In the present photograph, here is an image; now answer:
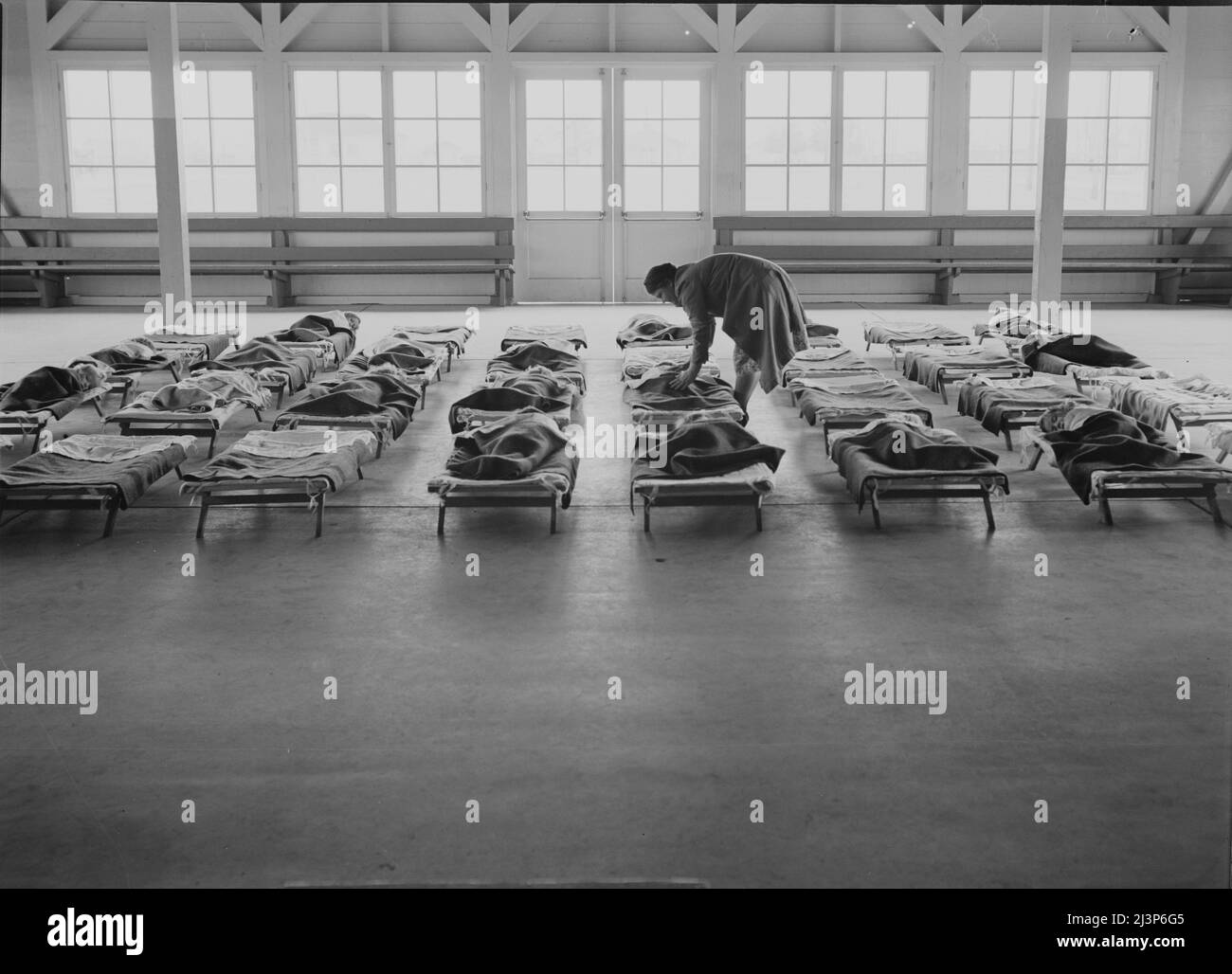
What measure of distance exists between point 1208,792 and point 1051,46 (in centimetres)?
991

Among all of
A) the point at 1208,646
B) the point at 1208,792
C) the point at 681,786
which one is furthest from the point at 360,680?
the point at 1208,646

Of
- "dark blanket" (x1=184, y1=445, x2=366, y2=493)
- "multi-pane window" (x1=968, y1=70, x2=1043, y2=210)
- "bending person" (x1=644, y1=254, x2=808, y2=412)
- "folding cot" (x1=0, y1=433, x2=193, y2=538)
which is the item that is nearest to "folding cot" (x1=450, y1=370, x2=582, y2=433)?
"bending person" (x1=644, y1=254, x2=808, y2=412)

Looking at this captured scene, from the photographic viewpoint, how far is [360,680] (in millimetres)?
4254

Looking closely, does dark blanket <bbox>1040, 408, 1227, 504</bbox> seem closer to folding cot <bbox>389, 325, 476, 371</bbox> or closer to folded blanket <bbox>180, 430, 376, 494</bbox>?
folded blanket <bbox>180, 430, 376, 494</bbox>

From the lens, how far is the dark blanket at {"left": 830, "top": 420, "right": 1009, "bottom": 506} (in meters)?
6.07

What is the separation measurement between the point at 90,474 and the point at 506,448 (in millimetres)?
1982

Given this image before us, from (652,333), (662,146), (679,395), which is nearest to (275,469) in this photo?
(679,395)

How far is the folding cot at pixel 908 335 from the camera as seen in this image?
11.3 m

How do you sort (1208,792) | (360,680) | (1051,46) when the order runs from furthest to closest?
(1051,46)
(360,680)
(1208,792)

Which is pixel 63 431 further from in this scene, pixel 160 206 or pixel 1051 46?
pixel 1051 46

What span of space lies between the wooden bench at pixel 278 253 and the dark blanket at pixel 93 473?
34.1 feet

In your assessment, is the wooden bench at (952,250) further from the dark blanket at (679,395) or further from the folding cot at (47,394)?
the folding cot at (47,394)

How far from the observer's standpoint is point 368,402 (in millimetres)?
7840

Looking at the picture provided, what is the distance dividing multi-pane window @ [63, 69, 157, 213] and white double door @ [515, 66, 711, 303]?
4.79m
